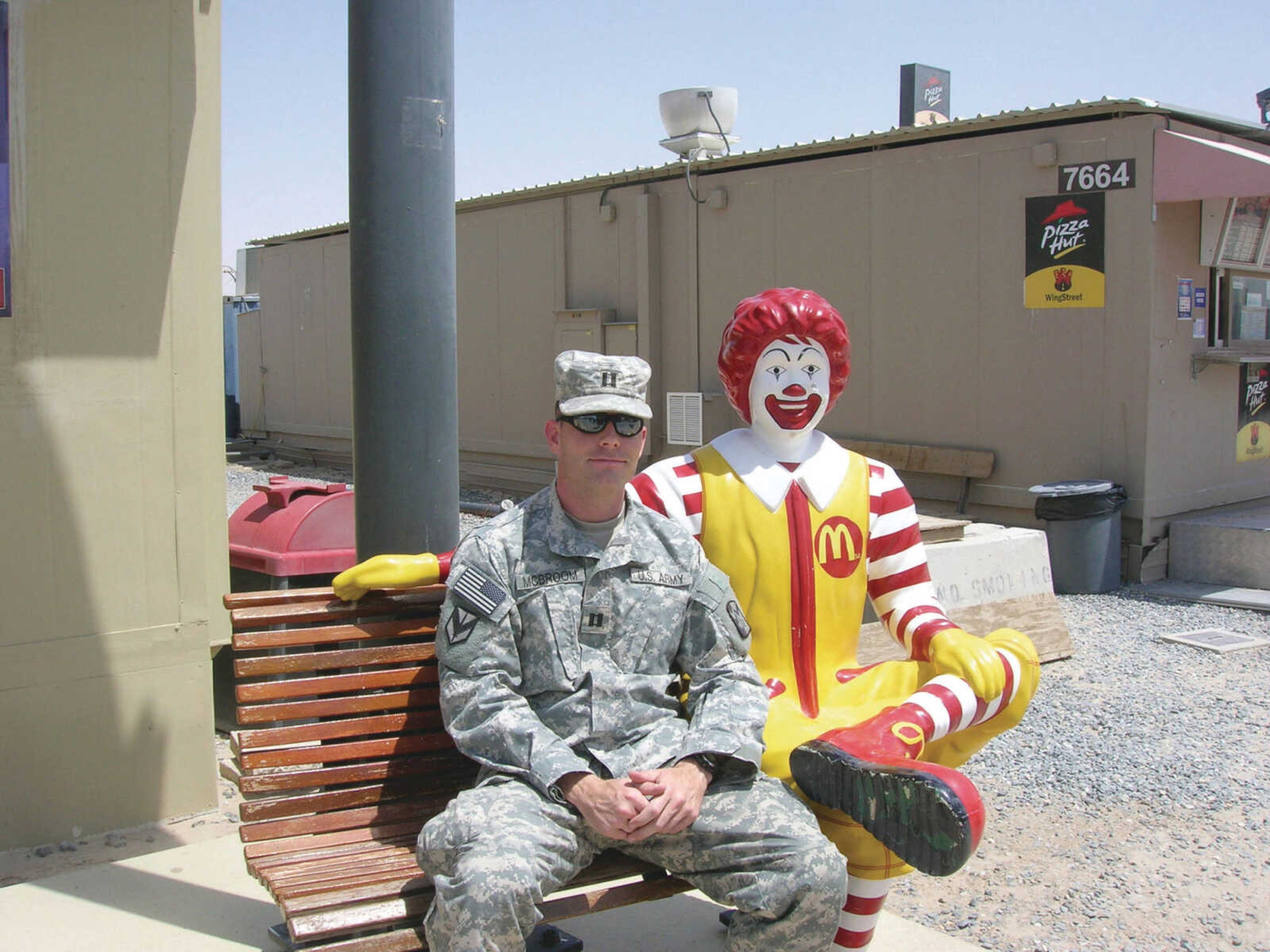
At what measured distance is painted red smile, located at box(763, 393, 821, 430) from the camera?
3.22m

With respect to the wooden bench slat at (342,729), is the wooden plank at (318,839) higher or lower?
lower

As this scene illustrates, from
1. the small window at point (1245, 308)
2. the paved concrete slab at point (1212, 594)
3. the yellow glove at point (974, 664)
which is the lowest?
the paved concrete slab at point (1212, 594)

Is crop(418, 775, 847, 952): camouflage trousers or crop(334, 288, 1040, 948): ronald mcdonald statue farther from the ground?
crop(334, 288, 1040, 948): ronald mcdonald statue

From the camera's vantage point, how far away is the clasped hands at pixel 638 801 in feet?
8.17

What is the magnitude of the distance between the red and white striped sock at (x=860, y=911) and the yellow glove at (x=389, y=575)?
1.23 meters

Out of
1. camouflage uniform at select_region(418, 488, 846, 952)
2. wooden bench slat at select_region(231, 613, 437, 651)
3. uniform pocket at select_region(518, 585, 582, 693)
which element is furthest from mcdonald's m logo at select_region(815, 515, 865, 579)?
wooden bench slat at select_region(231, 613, 437, 651)

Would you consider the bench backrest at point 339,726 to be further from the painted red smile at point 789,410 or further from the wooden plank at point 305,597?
the painted red smile at point 789,410

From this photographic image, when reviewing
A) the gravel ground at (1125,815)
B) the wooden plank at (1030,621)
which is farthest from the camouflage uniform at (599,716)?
the wooden plank at (1030,621)

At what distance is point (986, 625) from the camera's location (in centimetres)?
623

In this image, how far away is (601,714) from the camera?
8.91 feet

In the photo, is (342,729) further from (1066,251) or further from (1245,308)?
(1245,308)

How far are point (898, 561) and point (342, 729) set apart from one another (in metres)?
1.46

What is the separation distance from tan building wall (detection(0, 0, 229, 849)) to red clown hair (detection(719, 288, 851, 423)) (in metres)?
1.80

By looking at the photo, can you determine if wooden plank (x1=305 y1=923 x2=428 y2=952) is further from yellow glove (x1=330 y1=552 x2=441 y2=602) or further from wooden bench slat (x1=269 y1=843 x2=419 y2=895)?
yellow glove (x1=330 y1=552 x2=441 y2=602)
